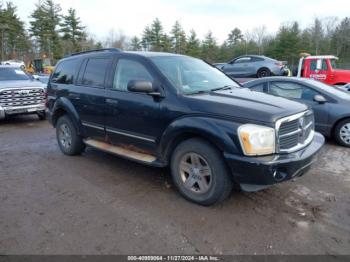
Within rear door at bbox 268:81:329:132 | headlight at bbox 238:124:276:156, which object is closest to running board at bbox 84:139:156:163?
headlight at bbox 238:124:276:156

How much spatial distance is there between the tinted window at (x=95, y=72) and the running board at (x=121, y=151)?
982 mm

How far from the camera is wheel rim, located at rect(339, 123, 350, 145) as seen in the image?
20.7ft

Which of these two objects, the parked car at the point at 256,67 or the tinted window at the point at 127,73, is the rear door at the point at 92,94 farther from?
the parked car at the point at 256,67

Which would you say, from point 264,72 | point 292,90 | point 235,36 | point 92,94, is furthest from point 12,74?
point 235,36

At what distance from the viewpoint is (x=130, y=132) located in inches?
173

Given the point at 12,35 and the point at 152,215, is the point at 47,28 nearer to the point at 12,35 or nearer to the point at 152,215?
the point at 12,35

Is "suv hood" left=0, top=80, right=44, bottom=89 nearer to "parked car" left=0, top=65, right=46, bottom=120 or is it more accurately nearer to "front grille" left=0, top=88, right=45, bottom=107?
"parked car" left=0, top=65, right=46, bottom=120

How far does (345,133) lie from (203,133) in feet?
14.3

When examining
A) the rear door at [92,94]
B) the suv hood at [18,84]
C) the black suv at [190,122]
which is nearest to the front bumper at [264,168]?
the black suv at [190,122]

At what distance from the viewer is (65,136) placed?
19.4 feet

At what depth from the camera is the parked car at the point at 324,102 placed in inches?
250

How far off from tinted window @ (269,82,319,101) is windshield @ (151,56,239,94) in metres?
2.68

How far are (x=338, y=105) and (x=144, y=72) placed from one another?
175 inches

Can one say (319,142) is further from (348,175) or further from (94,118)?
(94,118)
